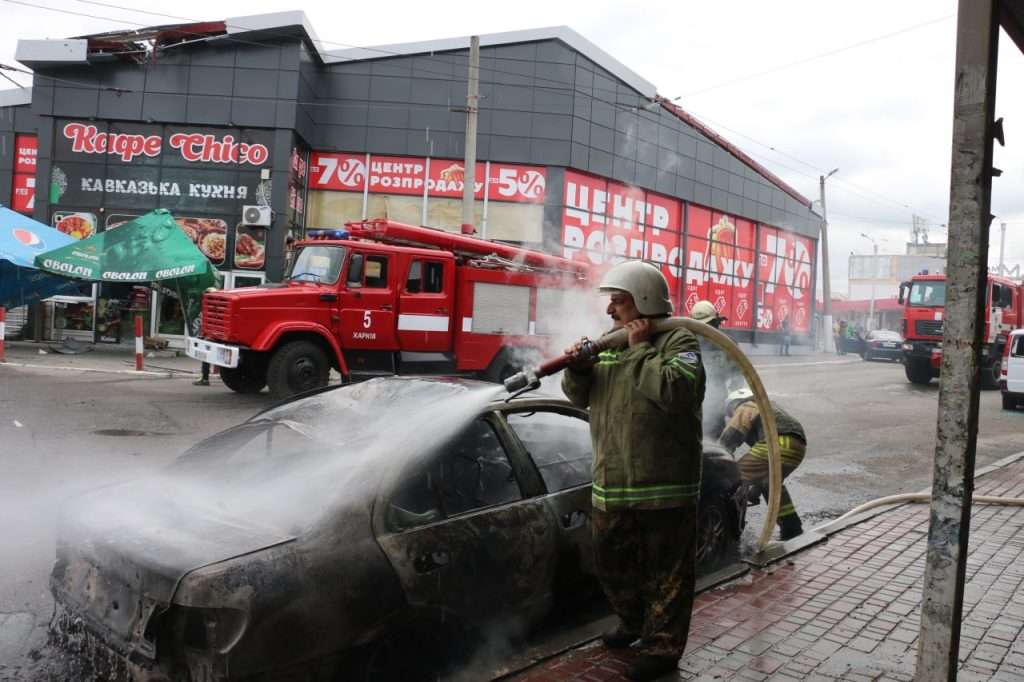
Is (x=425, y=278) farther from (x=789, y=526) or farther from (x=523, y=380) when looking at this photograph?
(x=523, y=380)

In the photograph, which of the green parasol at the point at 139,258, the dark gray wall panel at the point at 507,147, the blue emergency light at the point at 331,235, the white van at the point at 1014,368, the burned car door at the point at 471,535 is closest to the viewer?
the burned car door at the point at 471,535

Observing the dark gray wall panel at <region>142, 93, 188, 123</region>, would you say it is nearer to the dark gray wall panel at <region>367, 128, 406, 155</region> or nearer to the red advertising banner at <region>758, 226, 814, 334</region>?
the dark gray wall panel at <region>367, 128, 406, 155</region>

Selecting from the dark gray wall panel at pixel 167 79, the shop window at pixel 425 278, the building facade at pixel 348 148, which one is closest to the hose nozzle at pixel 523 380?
the shop window at pixel 425 278

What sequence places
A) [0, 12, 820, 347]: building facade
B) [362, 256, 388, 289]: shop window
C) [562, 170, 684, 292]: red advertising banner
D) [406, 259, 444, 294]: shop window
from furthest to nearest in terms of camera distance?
1. [562, 170, 684, 292]: red advertising banner
2. [0, 12, 820, 347]: building facade
3. [406, 259, 444, 294]: shop window
4. [362, 256, 388, 289]: shop window

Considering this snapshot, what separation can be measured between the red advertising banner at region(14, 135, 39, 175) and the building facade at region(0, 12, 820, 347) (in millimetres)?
46

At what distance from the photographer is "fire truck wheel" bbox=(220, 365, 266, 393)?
11.8 metres

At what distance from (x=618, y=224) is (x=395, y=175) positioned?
28.9ft

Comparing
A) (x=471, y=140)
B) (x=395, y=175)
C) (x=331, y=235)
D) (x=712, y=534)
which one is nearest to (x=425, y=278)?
(x=331, y=235)

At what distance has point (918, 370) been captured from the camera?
2050 cm

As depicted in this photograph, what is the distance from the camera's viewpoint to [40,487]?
603cm

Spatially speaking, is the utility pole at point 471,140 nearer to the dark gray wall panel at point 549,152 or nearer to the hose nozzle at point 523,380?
the dark gray wall panel at point 549,152

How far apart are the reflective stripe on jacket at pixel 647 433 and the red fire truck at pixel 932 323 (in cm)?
1943

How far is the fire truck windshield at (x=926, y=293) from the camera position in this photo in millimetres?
20641

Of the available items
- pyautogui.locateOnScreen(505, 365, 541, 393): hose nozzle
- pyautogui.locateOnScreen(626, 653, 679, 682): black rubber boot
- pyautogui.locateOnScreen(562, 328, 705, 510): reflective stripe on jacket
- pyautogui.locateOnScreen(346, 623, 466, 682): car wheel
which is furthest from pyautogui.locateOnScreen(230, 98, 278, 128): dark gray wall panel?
pyautogui.locateOnScreen(626, 653, 679, 682): black rubber boot
